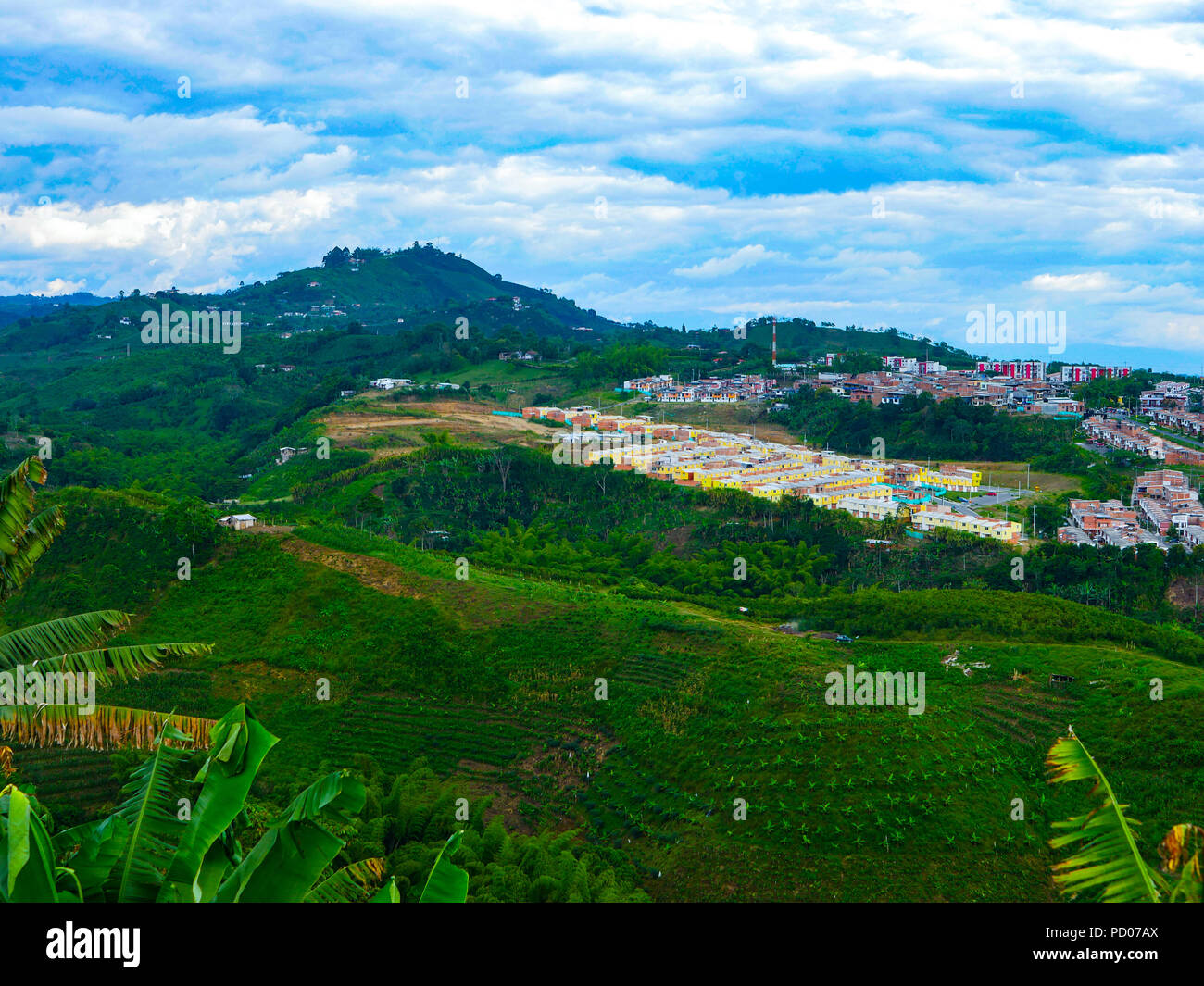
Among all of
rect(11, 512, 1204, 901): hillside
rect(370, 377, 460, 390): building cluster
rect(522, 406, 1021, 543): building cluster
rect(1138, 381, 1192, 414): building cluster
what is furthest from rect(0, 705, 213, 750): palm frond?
rect(1138, 381, 1192, 414): building cluster

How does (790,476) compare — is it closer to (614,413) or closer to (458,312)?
(614,413)

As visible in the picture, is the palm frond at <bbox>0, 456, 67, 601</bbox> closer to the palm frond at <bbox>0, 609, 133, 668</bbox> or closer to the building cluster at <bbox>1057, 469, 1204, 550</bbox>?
the palm frond at <bbox>0, 609, 133, 668</bbox>

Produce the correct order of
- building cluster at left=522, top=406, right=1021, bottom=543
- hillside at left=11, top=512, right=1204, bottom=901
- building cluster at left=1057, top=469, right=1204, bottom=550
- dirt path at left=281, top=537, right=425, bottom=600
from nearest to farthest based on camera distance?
hillside at left=11, top=512, right=1204, bottom=901 → dirt path at left=281, top=537, right=425, bottom=600 → building cluster at left=1057, top=469, right=1204, bottom=550 → building cluster at left=522, top=406, right=1021, bottom=543

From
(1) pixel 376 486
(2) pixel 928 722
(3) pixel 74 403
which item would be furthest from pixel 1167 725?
(3) pixel 74 403

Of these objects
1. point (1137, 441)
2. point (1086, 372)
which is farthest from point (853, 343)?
point (1137, 441)

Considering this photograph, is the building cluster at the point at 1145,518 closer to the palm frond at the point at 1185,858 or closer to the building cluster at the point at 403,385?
the palm frond at the point at 1185,858

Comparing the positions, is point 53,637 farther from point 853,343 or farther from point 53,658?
point 853,343

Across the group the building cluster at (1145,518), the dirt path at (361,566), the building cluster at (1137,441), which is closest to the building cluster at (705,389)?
the building cluster at (1137,441)
